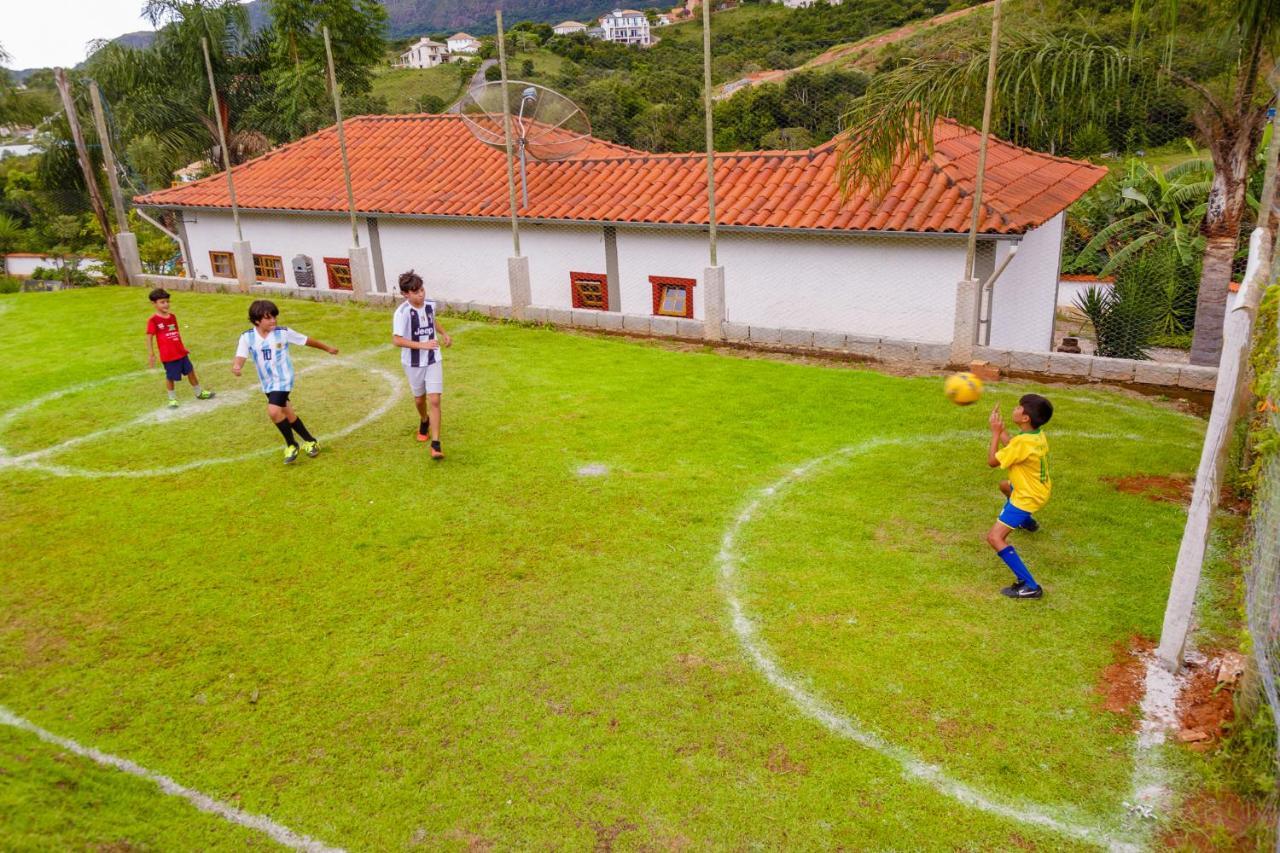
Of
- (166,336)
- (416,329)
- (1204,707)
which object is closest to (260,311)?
(416,329)

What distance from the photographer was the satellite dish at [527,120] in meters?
17.5

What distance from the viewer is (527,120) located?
1808cm

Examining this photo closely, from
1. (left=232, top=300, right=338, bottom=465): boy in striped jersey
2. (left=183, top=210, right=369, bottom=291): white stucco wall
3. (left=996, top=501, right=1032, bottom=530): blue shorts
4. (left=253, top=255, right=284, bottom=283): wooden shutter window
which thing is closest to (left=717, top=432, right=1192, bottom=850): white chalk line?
(left=996, top=501, right=1032, bottom=530): blue shorts

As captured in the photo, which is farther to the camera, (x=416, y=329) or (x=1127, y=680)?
(x=416, y=329)

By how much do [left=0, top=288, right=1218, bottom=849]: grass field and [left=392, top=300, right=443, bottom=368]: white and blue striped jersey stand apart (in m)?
1.08

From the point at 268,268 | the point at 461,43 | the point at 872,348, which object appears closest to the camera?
the point at 872,348

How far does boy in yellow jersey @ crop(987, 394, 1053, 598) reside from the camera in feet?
21.5

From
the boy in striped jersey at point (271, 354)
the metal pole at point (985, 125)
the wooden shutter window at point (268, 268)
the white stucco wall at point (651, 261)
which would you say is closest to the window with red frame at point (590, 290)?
the white stucco wall at point (651, 261)

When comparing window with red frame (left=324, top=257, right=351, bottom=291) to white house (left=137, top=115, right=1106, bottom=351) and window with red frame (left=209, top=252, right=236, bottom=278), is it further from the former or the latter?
window with red frame (left=209, top=252, right=236, bottom=278)

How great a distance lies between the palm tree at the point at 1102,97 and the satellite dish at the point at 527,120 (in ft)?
24.3

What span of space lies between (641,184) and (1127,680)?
1350cm

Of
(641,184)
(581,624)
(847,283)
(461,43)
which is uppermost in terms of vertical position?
(461,43)

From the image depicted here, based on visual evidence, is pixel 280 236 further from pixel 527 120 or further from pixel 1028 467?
pixel 1028 467

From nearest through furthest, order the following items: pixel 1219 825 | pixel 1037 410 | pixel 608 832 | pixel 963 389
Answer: pixel 1219 825
pixel 608 832
pixel 1037 410
pixel 963 389
